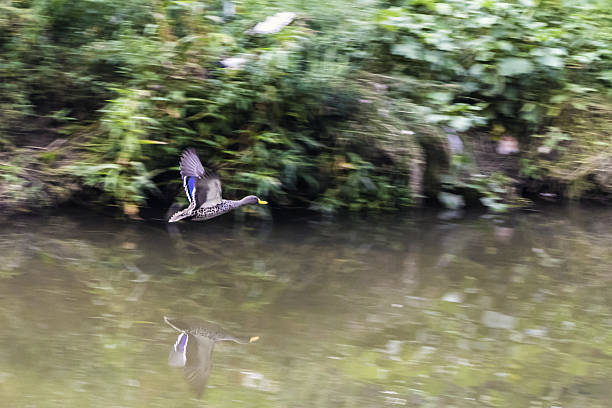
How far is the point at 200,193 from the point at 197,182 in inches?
3.8

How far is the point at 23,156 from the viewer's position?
635 cm

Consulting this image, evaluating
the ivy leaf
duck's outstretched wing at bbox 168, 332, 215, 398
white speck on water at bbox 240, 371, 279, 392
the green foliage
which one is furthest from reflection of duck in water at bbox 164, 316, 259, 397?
the ivy leaf

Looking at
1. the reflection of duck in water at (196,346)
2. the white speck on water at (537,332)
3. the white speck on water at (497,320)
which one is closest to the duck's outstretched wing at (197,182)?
the reflection of duck in water at (196,346)

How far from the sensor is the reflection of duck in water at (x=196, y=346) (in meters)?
3.65

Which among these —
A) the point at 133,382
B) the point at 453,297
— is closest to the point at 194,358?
the point at 133,382

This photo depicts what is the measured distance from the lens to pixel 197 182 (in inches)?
224

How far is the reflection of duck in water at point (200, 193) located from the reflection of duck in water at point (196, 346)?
158 cm

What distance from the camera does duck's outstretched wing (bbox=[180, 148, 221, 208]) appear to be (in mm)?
5598

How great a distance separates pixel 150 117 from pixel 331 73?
152cm

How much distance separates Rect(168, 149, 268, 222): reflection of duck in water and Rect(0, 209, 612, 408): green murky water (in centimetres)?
22

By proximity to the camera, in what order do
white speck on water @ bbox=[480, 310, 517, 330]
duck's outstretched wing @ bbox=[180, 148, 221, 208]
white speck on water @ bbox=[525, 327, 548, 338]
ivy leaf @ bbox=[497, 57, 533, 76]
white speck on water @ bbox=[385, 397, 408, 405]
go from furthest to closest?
ivy leaf @ bbox=[497, 57, 533, 76] → duck's outstretched wing @ bbox=[180, 148, 221, 208] → white speck on water @ bbox=[480, 310, 517, 330] → white speck on water @ bbox=[525, 327, 548, 338] → white speck on water @ bbox=[385, 397, 408, 405]

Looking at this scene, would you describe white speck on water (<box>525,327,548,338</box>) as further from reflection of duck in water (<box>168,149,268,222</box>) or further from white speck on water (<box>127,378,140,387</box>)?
reflection of duck in water (<box>168,149,268,222</box>)

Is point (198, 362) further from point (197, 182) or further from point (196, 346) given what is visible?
point (197, 182)

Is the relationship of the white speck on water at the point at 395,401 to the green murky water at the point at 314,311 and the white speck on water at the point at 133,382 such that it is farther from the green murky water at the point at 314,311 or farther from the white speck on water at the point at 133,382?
the white speck on water at the point at 133,382
